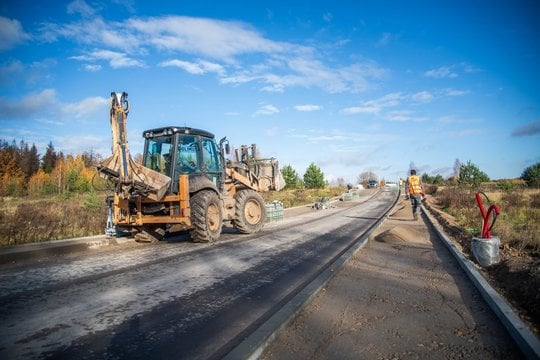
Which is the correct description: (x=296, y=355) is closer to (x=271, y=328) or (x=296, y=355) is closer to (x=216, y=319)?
(x=271, y=328)

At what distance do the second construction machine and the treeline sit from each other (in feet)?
117

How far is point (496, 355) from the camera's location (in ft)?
10.8

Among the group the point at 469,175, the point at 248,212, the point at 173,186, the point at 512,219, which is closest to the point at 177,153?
the point at 173,186

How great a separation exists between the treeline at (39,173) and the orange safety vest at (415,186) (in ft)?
125

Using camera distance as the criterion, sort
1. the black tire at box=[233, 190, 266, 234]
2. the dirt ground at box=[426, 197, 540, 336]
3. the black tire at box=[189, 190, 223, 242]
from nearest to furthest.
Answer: the dirt ground at box=[426, 197, 540, 336] → the black tire at box=[189, 190, 223, 242] → the black tire at box=[233, 190, 266, 234]

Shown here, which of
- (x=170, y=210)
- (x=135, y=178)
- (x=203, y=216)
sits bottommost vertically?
(x=203, y=216)

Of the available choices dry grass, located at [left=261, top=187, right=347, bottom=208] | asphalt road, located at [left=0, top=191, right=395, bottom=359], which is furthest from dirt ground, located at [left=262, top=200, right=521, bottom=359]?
dry grass, located at [left=261, top=187, right=347, bottom=208]

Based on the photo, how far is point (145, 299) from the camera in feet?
16.5

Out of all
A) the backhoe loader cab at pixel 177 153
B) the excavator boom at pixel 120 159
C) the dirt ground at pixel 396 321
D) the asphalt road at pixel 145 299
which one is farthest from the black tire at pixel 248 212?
the dirt ground at pixel 396 321

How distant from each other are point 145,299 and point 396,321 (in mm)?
3311

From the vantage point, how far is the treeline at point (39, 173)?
57688mm

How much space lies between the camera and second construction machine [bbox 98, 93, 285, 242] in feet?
27.9

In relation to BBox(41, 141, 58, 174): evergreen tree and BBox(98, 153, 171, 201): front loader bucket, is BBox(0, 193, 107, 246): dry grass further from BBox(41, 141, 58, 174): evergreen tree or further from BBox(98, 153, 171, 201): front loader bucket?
BBox(41, 141, 58, 174): evergreen tree

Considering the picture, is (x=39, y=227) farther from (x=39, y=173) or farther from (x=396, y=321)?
(x=39, y=173)
